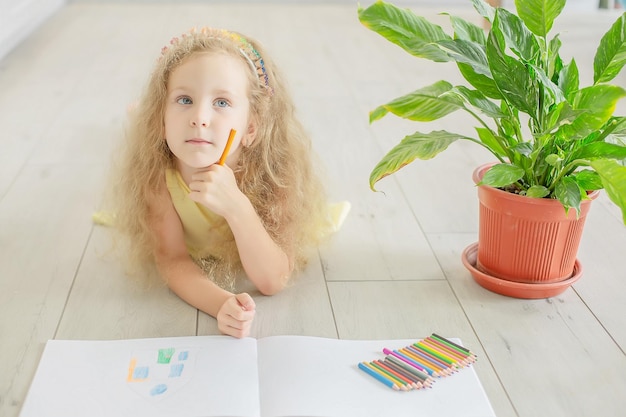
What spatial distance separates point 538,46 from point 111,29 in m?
2.55

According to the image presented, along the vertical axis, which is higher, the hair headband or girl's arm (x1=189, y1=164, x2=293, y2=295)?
the hair headband

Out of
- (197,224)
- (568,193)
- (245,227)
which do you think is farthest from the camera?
(197,224)

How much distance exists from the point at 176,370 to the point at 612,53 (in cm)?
82

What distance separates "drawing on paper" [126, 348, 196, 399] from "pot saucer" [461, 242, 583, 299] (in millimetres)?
550

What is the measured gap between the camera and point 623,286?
1493 millimetres

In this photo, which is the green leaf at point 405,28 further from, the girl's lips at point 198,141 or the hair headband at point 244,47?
the girl's lips at point 198,141

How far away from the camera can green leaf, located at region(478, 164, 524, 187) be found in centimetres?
127

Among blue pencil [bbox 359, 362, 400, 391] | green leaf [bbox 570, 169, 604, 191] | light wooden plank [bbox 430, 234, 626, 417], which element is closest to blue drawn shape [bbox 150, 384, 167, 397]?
blue pencil [bbox 359, 362, 400, 391]

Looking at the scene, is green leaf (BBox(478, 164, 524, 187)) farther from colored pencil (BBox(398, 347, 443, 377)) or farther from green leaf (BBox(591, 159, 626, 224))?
colored pencil (BBox(398, 347, 443, 377))

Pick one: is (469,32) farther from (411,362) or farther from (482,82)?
(411,362)

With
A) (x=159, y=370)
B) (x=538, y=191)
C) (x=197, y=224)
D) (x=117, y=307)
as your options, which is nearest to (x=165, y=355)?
(x=159, y=370)

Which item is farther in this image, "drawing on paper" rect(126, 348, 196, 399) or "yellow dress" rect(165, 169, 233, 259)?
"yellow dress" rect(165, 169, 233, 259)

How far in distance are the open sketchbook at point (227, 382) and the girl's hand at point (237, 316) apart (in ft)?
0.05

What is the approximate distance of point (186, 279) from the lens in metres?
1.41
